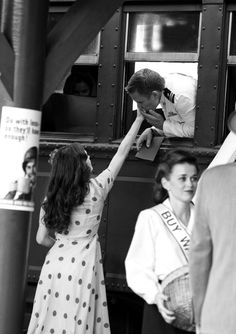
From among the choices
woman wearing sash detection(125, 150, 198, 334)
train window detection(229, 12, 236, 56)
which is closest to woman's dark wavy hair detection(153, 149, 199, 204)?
woman wearing sash detection(125, 150, 198, 334)

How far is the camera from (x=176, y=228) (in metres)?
5.12

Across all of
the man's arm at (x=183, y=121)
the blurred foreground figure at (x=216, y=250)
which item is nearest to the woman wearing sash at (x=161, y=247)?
the blurred foreground figure at (x=216, y=250)

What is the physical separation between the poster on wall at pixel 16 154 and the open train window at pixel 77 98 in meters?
2.22

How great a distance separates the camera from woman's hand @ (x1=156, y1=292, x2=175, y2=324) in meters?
4.79

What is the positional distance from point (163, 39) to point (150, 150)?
0.88m

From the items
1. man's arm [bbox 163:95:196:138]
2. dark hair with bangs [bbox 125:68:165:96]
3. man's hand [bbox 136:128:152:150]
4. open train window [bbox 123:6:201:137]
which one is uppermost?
open train window [bbox 123:6:201:137]

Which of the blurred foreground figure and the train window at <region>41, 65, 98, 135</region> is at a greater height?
the train window at <region>41, 65, 98, 135</region>

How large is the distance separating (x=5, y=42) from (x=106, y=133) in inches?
85.2

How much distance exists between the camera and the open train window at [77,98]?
24.7ft

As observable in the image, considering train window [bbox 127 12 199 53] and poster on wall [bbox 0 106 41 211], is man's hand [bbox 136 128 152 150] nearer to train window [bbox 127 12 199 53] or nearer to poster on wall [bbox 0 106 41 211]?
Answer: train window [bbox 127 12 199 53]

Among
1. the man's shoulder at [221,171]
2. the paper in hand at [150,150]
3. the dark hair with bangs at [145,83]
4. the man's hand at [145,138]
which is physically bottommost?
the man's shoulder at [221,171]

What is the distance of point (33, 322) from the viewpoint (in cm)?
638

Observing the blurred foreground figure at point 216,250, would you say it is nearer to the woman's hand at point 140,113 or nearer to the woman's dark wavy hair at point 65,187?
the woman's dark wavy hair at point 65,187

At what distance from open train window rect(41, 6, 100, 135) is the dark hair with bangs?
2.18ft
